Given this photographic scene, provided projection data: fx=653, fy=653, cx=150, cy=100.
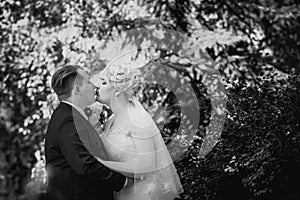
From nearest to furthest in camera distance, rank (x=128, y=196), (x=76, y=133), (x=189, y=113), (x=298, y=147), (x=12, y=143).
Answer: (x=76, y=133) < (x=128, y=196) < (x=298, y=147) < (x=189, y=113) < (x=12, y=143)

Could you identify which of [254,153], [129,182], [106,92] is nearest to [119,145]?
[129,182]

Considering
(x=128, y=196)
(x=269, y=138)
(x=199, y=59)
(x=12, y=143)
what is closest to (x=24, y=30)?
Answer: (x=12, y=143)

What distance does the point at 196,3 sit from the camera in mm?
5578

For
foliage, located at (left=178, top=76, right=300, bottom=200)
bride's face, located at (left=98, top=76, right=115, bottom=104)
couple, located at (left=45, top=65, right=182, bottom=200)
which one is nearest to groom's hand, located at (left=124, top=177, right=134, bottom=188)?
couple, located at (left=45, top=65, right=182, bottom=200)

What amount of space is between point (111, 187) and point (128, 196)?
→ 221 mm

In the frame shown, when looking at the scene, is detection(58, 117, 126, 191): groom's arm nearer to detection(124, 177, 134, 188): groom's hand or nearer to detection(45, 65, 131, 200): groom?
detection(45, 65, 131, 200): groom

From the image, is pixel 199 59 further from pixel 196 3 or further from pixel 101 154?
pixel 101 154

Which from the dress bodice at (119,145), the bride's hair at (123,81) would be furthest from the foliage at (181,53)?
the dress bodice at (119,145)

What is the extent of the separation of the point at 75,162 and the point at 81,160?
1.3 inches

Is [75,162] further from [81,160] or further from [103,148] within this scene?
[103,148]

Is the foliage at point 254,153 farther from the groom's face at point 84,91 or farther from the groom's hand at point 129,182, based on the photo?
the groom's face at point 84,91

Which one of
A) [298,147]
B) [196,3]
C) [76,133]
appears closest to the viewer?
[76,133]

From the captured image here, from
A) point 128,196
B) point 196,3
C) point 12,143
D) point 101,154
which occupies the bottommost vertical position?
point 12,143

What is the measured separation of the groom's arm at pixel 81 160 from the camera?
276cm
